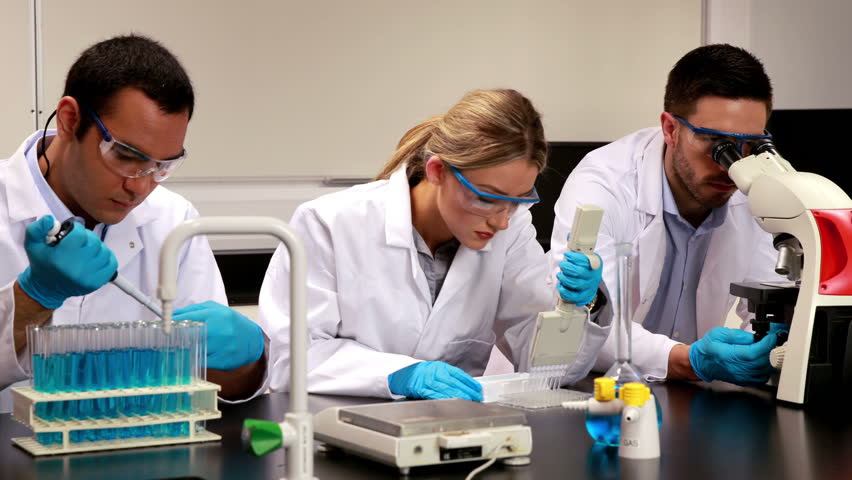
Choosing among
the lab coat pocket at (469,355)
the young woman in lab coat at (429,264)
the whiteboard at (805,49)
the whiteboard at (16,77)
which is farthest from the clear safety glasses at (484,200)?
the whiteboard at (805,49)

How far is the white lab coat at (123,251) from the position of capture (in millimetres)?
2395

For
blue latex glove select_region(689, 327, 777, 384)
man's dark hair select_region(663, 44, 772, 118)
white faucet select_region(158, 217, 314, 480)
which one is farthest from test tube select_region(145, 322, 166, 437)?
man's dark hair select_region(663, 44, 772, 118)

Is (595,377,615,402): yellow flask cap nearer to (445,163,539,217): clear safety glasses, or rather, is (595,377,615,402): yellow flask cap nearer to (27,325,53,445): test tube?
(445,163,539,217): clear safety glasses

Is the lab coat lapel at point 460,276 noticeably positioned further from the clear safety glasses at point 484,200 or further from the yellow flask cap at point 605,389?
the yellow flask cap at point 605,389

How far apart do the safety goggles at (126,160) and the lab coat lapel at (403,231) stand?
0.66 meters

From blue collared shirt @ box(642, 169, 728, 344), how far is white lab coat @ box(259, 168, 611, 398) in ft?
2.06

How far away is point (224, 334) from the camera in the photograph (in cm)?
212

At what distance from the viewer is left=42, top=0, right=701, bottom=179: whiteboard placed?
3.87m

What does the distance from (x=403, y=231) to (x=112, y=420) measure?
115cm

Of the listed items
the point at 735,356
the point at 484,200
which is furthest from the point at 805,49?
the point at 484,200

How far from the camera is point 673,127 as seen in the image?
3189mm

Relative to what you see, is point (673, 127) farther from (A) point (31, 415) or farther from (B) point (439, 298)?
(A) point (31, 415)

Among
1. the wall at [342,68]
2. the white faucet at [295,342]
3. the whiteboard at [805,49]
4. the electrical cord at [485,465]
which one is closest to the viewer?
the white faucet at [295,342]

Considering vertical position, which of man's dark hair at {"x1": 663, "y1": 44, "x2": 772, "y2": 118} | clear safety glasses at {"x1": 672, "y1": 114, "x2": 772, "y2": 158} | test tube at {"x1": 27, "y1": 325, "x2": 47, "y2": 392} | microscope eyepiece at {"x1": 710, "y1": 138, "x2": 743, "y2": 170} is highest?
man's dark hair at {"x1": 663, "y1": 44, "x2": 772, "y2": 118}
